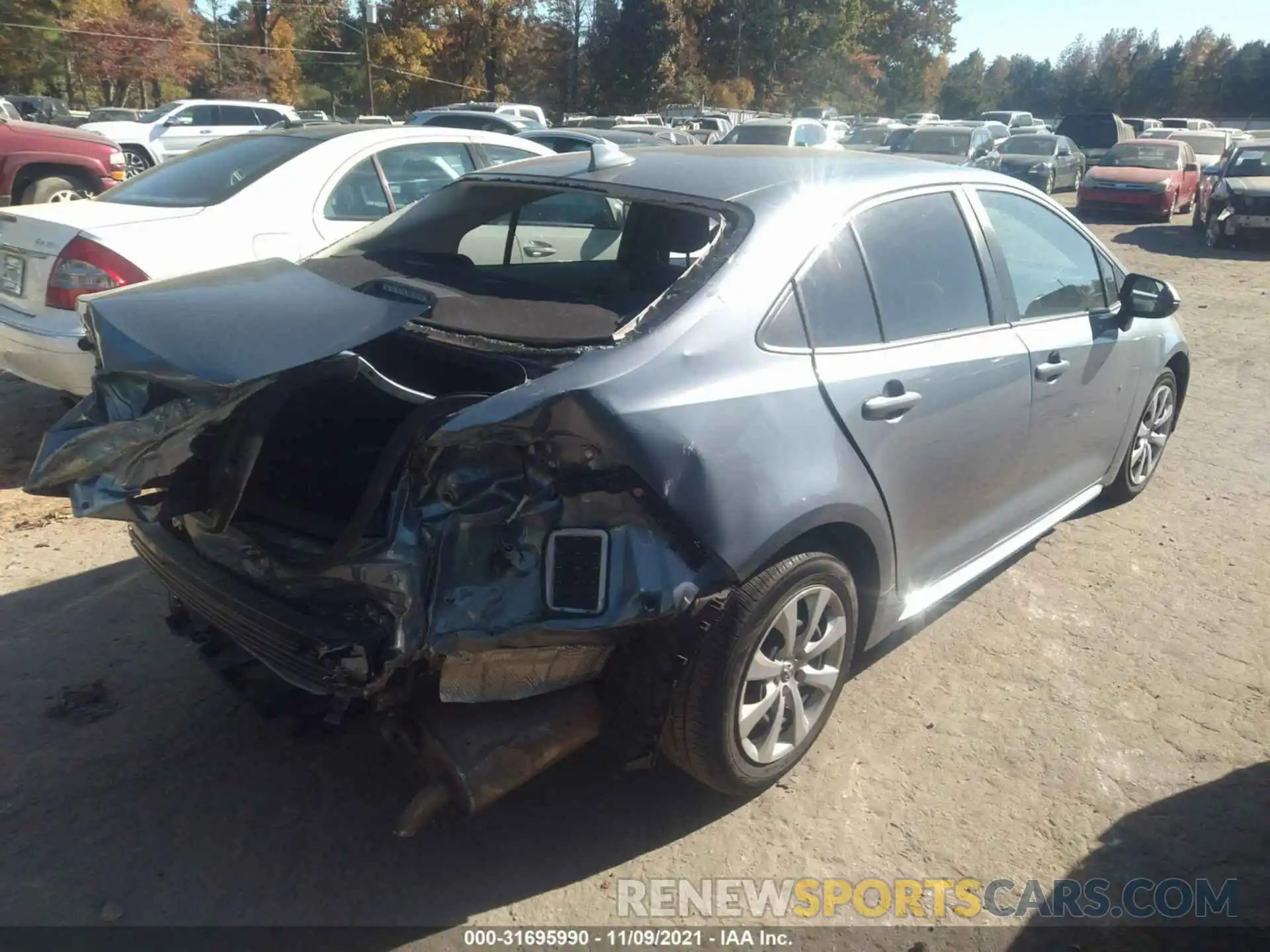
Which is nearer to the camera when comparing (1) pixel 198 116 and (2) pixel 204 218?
(2) pixel 204 218

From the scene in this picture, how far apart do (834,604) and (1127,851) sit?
1076 mm

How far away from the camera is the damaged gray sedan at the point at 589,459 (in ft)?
7.93

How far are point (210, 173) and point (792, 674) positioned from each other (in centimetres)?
463

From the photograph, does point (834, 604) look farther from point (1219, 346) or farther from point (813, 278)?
point (1219, 346)

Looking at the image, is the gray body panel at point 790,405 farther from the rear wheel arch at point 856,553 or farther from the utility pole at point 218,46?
the utility pole at point 218,46

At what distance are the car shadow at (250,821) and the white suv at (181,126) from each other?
17240mm

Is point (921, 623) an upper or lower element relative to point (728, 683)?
lower

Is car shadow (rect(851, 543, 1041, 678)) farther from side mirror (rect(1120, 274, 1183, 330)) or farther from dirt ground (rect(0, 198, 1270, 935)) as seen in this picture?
side mirror (rect(1120, 274, 1183, 330))

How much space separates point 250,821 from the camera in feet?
9.45

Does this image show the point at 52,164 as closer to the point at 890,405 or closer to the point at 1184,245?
the point at 890,405

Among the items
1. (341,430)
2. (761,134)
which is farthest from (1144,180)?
(341,430)

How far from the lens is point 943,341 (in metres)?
3.41

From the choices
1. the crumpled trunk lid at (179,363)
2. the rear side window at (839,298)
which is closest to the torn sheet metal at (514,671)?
the crumpled trunk lid at (179,363)

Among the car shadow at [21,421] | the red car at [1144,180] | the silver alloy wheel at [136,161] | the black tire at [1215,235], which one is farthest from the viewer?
the red car at [1144,180]
